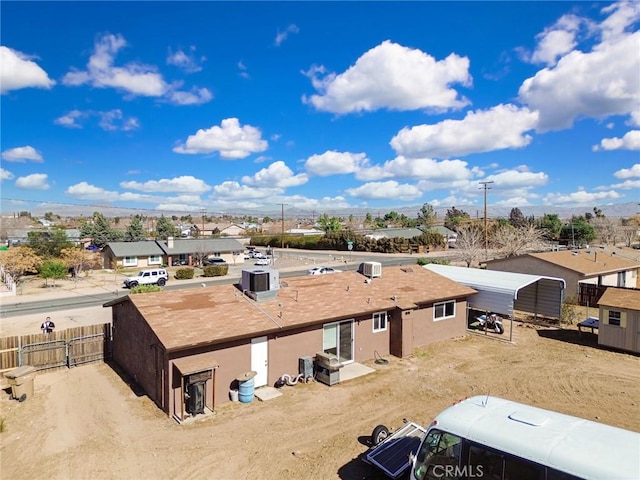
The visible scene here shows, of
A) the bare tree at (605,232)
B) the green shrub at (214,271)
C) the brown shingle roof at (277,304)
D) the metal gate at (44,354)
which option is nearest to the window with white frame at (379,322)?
the brown shingle roof at (277,304)

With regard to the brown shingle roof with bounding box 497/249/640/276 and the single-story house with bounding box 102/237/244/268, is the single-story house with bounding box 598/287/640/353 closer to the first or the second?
the brown shingle roof with bounding box 497/249/640/276

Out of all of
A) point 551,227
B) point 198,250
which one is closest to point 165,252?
point 198,250

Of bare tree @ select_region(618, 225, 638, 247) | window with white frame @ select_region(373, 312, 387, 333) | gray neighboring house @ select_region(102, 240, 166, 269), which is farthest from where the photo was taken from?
bare tree @ select_region(618, 225, 638, 247)

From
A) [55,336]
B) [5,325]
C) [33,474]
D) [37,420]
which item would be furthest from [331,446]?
[5,325]

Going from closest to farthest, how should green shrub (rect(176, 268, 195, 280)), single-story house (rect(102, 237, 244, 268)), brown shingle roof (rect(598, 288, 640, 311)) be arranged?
brown shingle roof (rect(598, 288, 640, 311)) → green shrub (rect(176, 268, 195, 280)) → single-story house (rect(102, 237, 244, 268))

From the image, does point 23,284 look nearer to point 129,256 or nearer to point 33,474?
point 129,256

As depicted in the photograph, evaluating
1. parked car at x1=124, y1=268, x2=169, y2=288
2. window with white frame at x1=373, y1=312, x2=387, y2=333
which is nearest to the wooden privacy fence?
window with white frame at x1=373, y1=312, x2=387, y2=333

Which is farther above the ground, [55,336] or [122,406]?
[55,336]
